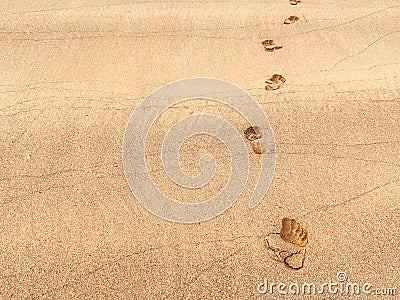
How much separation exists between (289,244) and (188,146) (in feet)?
3.73

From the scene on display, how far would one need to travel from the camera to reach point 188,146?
3.19 metres

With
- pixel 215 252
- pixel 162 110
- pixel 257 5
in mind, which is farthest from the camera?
pixel 257 5

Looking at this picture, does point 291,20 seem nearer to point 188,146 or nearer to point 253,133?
point 253,133

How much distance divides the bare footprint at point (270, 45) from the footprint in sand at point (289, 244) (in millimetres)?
2187

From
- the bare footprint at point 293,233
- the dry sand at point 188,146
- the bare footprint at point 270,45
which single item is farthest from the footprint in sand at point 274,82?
the bare footprint at point 293,233

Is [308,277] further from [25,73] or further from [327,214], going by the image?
[25,73]

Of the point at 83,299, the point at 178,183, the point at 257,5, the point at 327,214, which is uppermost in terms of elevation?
the point at 257,5

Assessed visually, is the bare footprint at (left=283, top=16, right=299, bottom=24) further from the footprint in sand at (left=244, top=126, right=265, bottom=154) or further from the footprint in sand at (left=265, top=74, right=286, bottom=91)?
the footprint in sand at (left=244, top=126, right=265, bottom=154)

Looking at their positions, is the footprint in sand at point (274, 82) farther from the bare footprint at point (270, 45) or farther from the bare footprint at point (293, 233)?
the bare footprint at point (293, 233)

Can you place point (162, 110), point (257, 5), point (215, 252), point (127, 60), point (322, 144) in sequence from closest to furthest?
point (215, 252) → point (322, 144) → point (162, 110) → point (127, 60) → point (257, 5)

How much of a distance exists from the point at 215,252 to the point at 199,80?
186 centimetres

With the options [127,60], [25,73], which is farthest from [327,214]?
[25,73]

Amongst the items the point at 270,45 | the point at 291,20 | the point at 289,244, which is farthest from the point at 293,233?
the point at 291,20

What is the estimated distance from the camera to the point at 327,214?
272 cm
